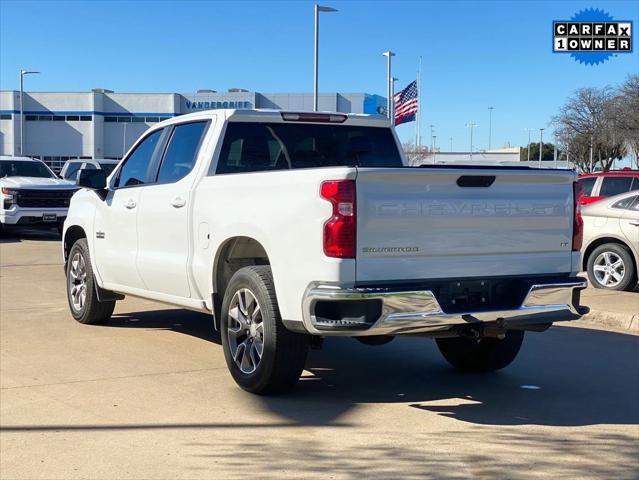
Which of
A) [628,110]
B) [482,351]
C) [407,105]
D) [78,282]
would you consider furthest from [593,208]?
[407,105]

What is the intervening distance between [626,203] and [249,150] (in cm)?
704

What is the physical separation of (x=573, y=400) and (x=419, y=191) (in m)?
2.15

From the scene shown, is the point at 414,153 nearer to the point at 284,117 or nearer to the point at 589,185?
the point at 589,185

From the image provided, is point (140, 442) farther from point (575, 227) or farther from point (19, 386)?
point (575, 227)

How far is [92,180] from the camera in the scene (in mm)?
7641

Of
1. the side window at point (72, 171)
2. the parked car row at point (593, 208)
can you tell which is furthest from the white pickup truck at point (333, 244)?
the side window at point (72, 171)

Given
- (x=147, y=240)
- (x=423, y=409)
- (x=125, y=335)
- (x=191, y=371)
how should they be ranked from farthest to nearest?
1. (x=125, y=335)
2. (x=147, y=240)
3. (x=191, y=371)
4. (x=423, y=409)

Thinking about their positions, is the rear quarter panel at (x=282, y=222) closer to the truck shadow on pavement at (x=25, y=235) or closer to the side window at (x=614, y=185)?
the side window at (x=614, y=185)

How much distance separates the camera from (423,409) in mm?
5605

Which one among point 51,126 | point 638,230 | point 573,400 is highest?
point 51,126

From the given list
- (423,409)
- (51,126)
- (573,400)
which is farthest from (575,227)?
(51,126)

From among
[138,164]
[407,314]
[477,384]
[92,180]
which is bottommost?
[477,384]

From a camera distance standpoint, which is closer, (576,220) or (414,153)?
(576,220)

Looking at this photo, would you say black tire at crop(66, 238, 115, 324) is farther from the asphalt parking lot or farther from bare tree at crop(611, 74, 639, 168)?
bare tree at crop(611, 74, 639, 168)
